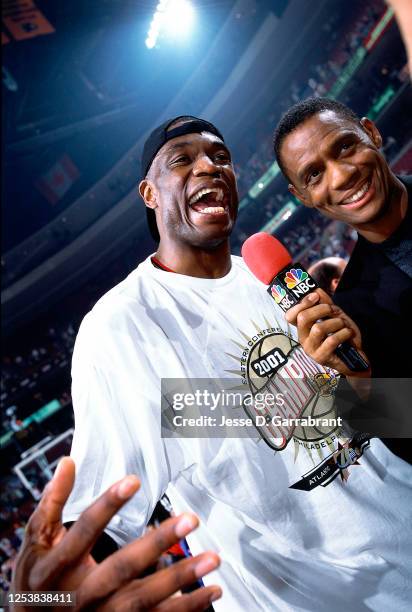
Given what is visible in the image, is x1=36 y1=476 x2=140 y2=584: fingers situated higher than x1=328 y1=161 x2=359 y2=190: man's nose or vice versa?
x1=328 y1=161 x2=359 y2=190: man's nose

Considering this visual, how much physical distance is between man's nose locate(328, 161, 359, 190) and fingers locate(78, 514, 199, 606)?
5.19 feet

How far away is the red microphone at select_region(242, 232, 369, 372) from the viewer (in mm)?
1361

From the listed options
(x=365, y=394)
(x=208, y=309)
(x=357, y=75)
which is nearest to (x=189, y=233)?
(x=208, y=309)

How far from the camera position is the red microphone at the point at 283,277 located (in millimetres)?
1361

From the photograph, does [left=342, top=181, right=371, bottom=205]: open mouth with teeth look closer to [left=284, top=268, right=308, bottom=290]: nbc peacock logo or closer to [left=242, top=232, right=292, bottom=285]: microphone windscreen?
[left=242, top=232, right=292, bottom=285]: microphone windscreen

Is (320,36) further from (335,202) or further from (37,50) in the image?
(335,202)

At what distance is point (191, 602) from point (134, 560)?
13 centimetres

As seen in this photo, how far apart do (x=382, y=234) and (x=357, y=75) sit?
15.5 m

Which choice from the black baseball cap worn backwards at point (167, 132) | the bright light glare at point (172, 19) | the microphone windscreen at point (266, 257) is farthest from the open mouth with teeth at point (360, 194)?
the bright light glare at point (172, 19)

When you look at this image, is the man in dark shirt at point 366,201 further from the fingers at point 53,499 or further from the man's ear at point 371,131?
the fingers at point 53,499

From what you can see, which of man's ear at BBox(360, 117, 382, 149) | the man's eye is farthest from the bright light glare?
the man's eye

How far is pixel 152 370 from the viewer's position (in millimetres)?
1323

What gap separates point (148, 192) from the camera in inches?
75.4

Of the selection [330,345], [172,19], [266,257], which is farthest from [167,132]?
[172,19]
